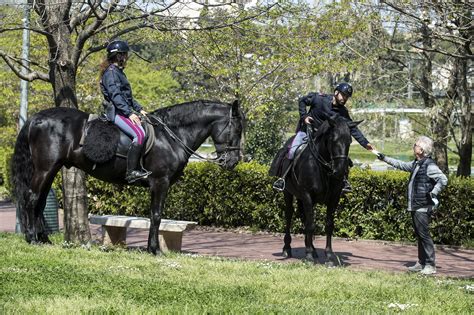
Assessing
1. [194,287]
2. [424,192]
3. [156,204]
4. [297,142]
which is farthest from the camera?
[297,142]

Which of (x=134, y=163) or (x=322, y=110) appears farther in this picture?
(x=322, y=110)

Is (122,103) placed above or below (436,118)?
below

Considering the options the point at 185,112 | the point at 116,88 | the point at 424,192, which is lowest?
the point at 424,192

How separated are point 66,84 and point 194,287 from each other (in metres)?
6.36

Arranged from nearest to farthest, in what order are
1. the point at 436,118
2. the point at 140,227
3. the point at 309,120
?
1. the point at 309,120
2. the point at 140,227
3. the point at 436,118

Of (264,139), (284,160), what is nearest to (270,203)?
(284,160)

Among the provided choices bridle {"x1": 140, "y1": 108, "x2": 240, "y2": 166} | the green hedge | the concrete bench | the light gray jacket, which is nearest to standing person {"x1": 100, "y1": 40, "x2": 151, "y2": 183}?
bridle {"x1": 140, "y1": 108, "x2": 240, "y2": 166}

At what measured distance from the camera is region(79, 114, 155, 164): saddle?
11.7 m

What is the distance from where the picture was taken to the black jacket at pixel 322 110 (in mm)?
12422

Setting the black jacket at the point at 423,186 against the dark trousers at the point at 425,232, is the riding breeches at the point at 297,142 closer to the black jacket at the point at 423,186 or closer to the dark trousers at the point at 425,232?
the black jacket at the point at 423,186

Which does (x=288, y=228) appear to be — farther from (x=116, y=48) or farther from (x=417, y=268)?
(x=116, y=48)

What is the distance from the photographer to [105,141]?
1169cm

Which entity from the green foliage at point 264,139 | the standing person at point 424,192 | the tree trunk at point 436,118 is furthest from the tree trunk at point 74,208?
the green foliage at point 264,139

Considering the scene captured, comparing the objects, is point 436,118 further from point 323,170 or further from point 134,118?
point 134,118
